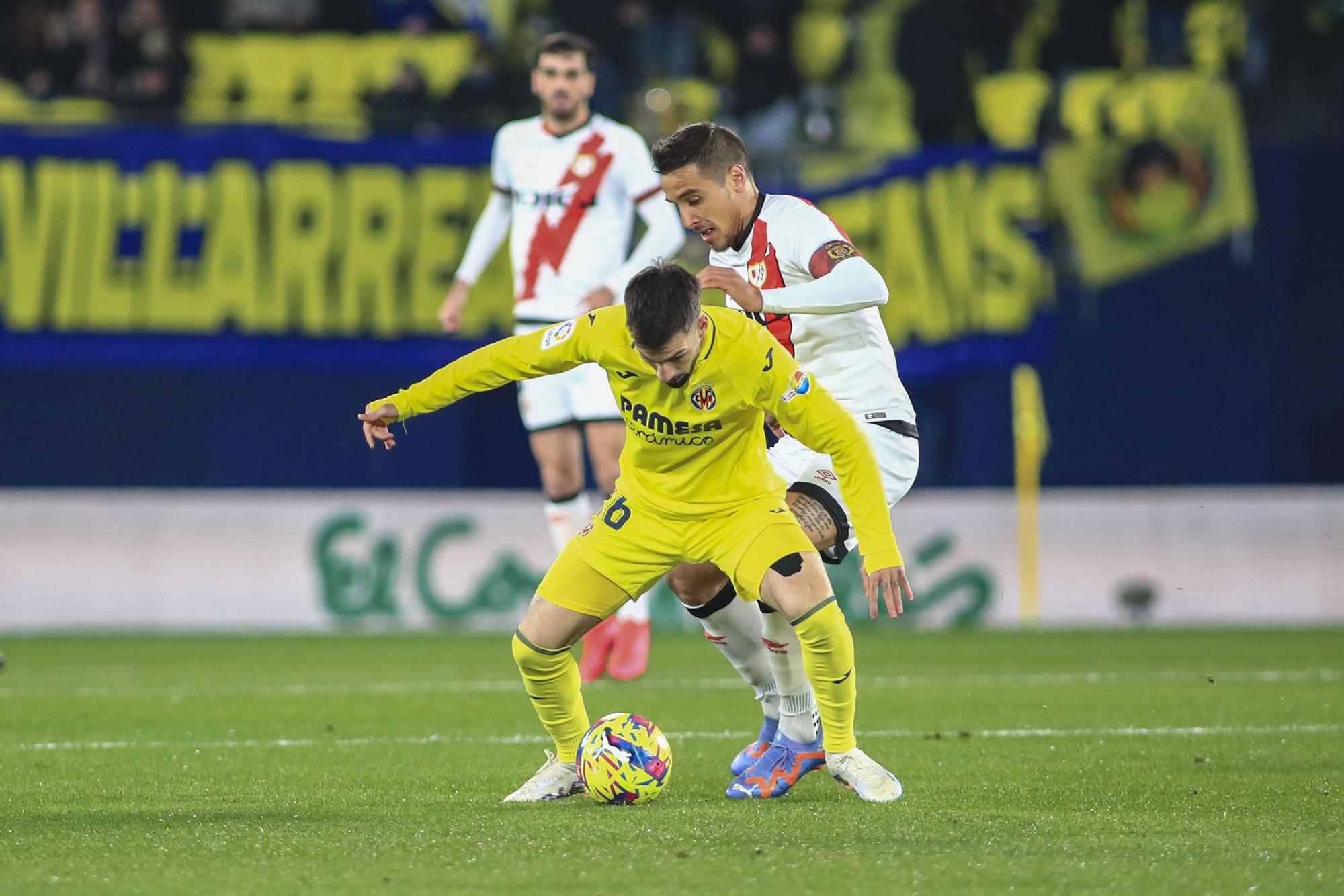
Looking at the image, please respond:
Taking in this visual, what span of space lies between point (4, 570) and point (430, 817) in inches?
330

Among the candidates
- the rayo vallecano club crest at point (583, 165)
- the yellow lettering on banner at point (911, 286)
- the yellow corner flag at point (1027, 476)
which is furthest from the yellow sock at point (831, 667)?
the yellow lettering on banner at point (911, 286)

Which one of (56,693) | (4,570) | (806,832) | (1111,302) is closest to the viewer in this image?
(806,832)

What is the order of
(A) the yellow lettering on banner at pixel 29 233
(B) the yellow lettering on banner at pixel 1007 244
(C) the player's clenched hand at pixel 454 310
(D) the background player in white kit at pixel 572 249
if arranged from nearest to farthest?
(C) the player's clenched hand at pixel 454 310
(D) the background player in white kit at pixel 572 249
(A) the yellow lettering on banner at pixel 29 233
(B) the yellow lettering on banner at pixel 1007 244

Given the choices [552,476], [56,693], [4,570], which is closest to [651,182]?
[552,476]

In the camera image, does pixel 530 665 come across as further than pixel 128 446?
No

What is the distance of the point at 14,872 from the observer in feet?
13.7

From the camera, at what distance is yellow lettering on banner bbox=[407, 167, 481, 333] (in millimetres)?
13016

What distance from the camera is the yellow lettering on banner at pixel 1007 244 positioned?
1305 centimetres

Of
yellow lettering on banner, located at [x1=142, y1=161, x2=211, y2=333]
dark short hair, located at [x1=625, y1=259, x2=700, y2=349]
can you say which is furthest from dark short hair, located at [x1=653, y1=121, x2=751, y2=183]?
yellow lettering on banner, located at [x1=142, y1=161, x2=211, y2=333]

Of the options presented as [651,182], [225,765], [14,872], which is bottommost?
[225,765]

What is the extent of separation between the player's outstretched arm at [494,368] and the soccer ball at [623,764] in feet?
3.39

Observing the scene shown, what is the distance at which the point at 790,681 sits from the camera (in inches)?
222

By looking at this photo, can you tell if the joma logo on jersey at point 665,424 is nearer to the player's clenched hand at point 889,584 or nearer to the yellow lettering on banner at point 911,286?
the player's clenched hand at point 889,584

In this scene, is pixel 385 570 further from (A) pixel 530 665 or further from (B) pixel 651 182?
(A) pixel 530 665
